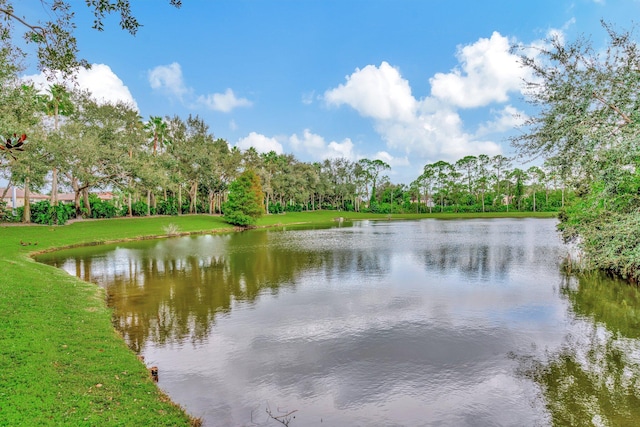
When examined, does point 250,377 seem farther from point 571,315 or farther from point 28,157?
Result: point 28,157

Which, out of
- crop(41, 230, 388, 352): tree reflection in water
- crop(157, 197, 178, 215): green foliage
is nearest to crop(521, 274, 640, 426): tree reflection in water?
crop(41, 230, 388, 352): tree reflection in water

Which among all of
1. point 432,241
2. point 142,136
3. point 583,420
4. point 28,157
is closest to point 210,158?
point 142,136

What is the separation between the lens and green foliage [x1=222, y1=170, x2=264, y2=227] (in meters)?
60.5

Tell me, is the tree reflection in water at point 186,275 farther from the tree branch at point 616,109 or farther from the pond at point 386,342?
the tree branch at point 616,109

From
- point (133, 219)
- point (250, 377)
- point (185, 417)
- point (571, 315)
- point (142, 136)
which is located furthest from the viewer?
point (142, 136)

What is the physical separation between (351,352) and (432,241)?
103 ft

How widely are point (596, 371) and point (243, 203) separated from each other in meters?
54.9

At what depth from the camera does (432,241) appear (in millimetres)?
40812

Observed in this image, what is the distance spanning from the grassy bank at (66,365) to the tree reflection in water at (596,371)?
27.4 ft

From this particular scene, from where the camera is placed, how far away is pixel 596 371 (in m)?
10.1

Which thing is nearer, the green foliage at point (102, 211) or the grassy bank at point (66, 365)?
the grassy bank at point (66, 365)

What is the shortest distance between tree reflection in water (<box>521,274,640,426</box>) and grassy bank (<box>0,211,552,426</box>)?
8356 mm

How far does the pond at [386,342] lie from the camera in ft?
28.0

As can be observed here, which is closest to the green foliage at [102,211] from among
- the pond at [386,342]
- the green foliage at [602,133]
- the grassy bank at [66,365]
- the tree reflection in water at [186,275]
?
the tree reflection in water at [186,275]
